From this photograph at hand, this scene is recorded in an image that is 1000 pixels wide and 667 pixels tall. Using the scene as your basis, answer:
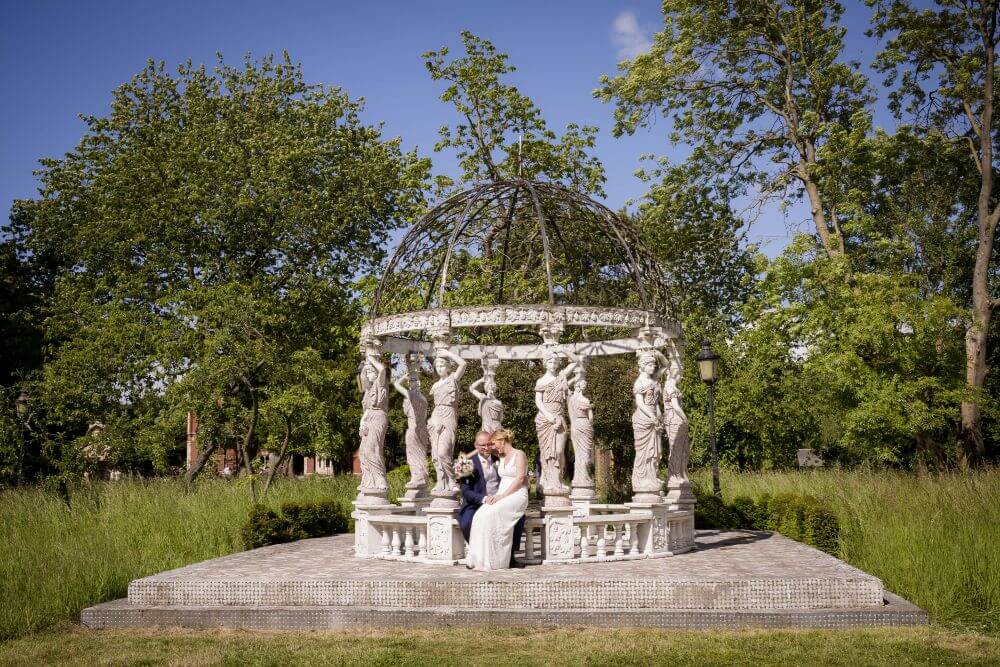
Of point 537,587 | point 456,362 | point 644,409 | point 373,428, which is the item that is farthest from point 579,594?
point 373,428

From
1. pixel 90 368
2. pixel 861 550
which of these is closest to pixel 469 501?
pixel 861 550

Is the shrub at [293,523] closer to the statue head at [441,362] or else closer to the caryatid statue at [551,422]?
the statue head at [441,362]

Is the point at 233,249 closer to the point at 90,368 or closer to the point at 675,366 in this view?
the point at 90,368

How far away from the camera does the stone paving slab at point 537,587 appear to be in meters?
10.5

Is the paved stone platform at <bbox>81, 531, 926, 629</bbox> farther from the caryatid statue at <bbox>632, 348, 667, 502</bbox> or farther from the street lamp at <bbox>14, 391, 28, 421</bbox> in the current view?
the street lamp at <bbox>14, 391, 28, 421</bbox>

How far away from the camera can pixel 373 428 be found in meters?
14.5

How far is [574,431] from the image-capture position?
13.7 m

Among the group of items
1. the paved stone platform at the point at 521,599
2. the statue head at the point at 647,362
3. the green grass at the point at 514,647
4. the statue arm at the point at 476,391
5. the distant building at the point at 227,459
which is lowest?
the green grass at the point at 514,647

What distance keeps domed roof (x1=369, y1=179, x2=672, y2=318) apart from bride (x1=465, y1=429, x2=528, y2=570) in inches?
96.2

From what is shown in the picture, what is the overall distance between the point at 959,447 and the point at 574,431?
15121 millimetres

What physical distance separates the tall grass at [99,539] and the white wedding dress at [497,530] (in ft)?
15.2

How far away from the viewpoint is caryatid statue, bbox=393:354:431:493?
15.5 m

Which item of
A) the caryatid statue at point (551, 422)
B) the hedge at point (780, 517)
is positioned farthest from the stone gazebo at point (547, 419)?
the hedge at point (780, 517)

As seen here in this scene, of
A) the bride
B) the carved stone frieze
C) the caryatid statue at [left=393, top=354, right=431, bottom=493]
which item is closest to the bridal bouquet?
the bride
